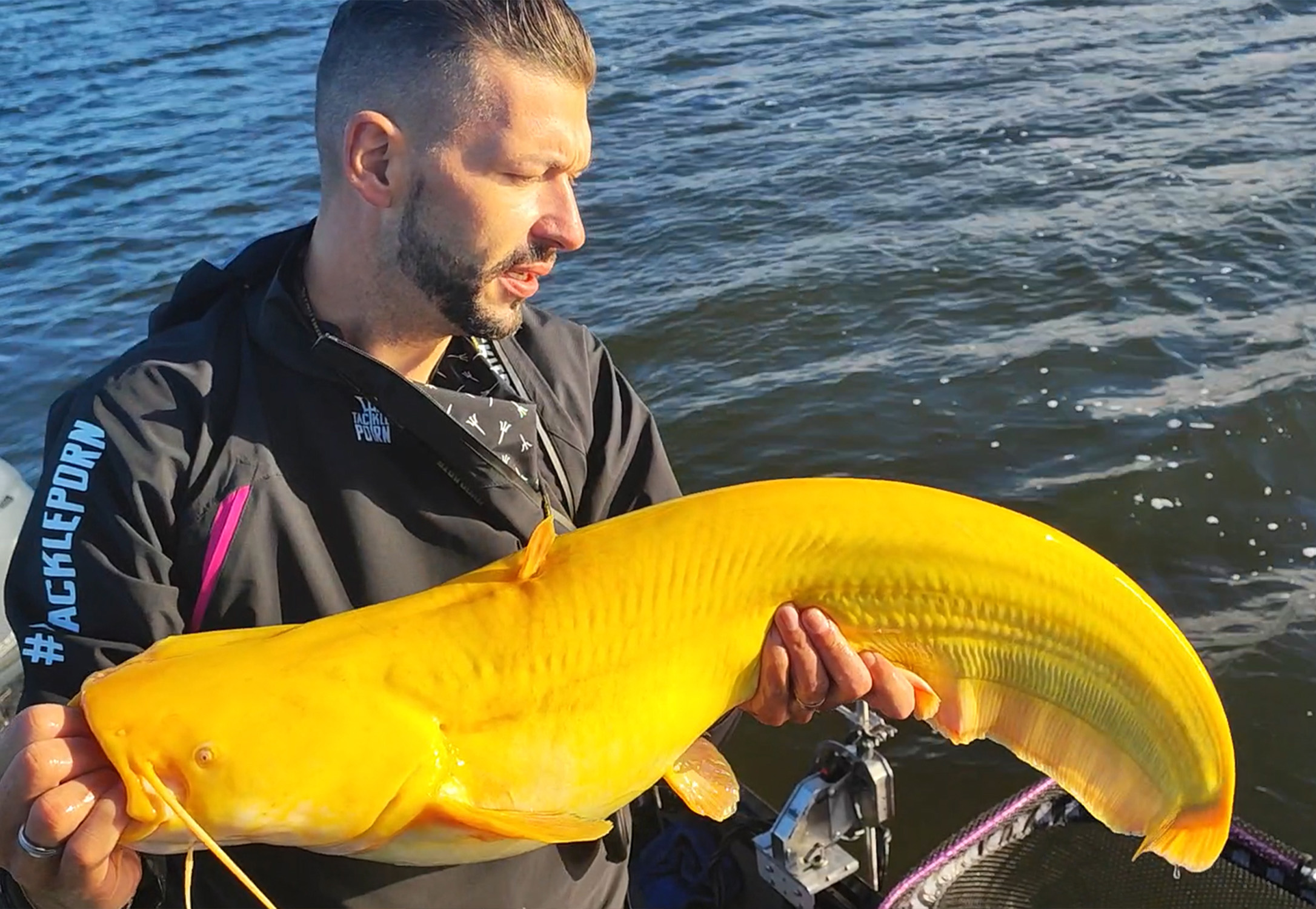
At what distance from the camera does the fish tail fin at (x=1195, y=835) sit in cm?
238

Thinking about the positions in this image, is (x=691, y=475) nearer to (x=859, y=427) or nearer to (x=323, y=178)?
Answer: (x=859, y=427)

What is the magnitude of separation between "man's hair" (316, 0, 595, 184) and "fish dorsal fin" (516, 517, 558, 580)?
92 cm

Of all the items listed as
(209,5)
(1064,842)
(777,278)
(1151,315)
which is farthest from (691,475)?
(209,5)

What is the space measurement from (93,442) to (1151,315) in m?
7.79

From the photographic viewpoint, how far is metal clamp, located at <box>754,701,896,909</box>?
11.8 ft

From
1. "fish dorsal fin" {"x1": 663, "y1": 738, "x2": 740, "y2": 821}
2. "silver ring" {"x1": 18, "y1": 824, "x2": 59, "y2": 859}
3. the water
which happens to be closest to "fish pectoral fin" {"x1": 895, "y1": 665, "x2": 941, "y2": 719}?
A: "fish dorsal fin" {"x1": 663, "y1": 738, "x2": 740, "y2": 821}

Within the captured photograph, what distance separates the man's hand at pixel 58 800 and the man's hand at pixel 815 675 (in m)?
1.19

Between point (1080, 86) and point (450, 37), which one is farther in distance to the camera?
point (1080, 86)

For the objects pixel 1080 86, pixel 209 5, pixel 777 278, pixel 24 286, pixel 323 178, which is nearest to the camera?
pixel 323 178

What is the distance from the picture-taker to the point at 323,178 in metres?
2.57

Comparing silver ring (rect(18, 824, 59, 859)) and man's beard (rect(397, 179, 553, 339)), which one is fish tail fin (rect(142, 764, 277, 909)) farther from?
man's beard (rect(397, 179, 553, 339))

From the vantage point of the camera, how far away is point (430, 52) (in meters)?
2.41

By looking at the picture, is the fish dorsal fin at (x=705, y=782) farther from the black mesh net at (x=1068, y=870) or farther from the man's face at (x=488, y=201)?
the black mesh net at (x=1068, y=870)

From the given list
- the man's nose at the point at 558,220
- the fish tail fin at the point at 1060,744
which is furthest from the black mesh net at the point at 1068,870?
the man's nose at the point at 558,220
